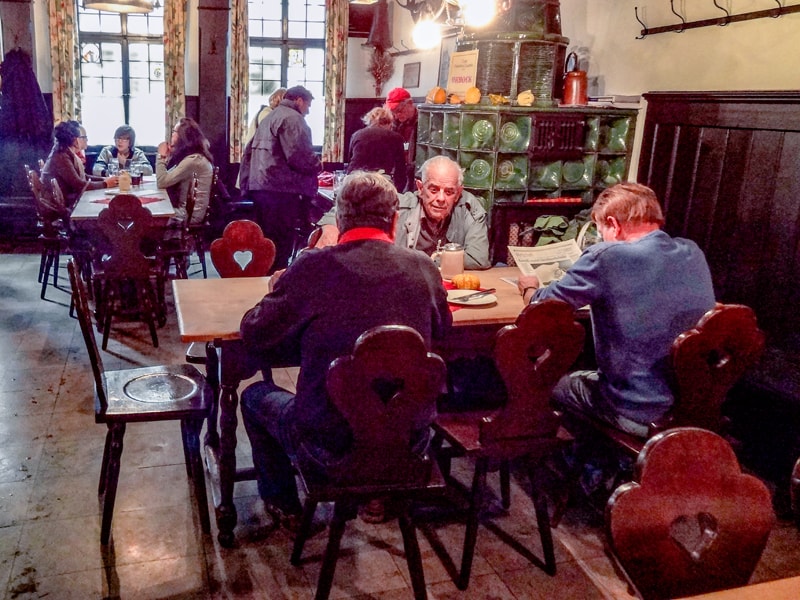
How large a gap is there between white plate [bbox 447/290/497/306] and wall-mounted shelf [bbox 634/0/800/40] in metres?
1.95

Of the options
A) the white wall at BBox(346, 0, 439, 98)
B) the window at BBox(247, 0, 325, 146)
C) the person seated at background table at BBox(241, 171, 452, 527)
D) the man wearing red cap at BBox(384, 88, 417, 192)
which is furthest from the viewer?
the window at BBox(247, 0, 325, 146)

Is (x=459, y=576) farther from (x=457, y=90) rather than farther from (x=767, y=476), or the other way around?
(x=457, y=90)

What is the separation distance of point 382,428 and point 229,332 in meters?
0.64

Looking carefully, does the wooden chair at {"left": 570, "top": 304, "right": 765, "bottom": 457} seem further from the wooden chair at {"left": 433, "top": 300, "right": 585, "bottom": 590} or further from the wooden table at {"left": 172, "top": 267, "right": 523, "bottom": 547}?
the wooden table at {"left": 172, "top": 267, "right": 523, "bottom": 547}

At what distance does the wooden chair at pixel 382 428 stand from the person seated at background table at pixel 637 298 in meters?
0.71

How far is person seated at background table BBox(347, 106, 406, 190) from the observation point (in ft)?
17.3

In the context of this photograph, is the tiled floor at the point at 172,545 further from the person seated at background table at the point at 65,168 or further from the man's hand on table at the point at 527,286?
the person seated at background table at the point at 65,168

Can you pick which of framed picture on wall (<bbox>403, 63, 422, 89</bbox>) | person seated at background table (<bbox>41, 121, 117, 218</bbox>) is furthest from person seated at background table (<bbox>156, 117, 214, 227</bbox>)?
framed picture on wall (<bbox>403, 63, 422, 89</bbox>)

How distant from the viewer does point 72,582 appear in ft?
7.35

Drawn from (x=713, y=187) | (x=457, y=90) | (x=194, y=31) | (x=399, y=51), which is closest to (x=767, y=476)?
(x=713, y=187)

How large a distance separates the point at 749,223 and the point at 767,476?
1.20 meters

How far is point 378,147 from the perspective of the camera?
5.27 meters

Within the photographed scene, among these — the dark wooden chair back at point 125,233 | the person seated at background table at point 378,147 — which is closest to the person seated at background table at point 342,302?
the dark wooden chair back at point 125,233

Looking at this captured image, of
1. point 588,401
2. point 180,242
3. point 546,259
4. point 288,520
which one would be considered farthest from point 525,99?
point 288,520
